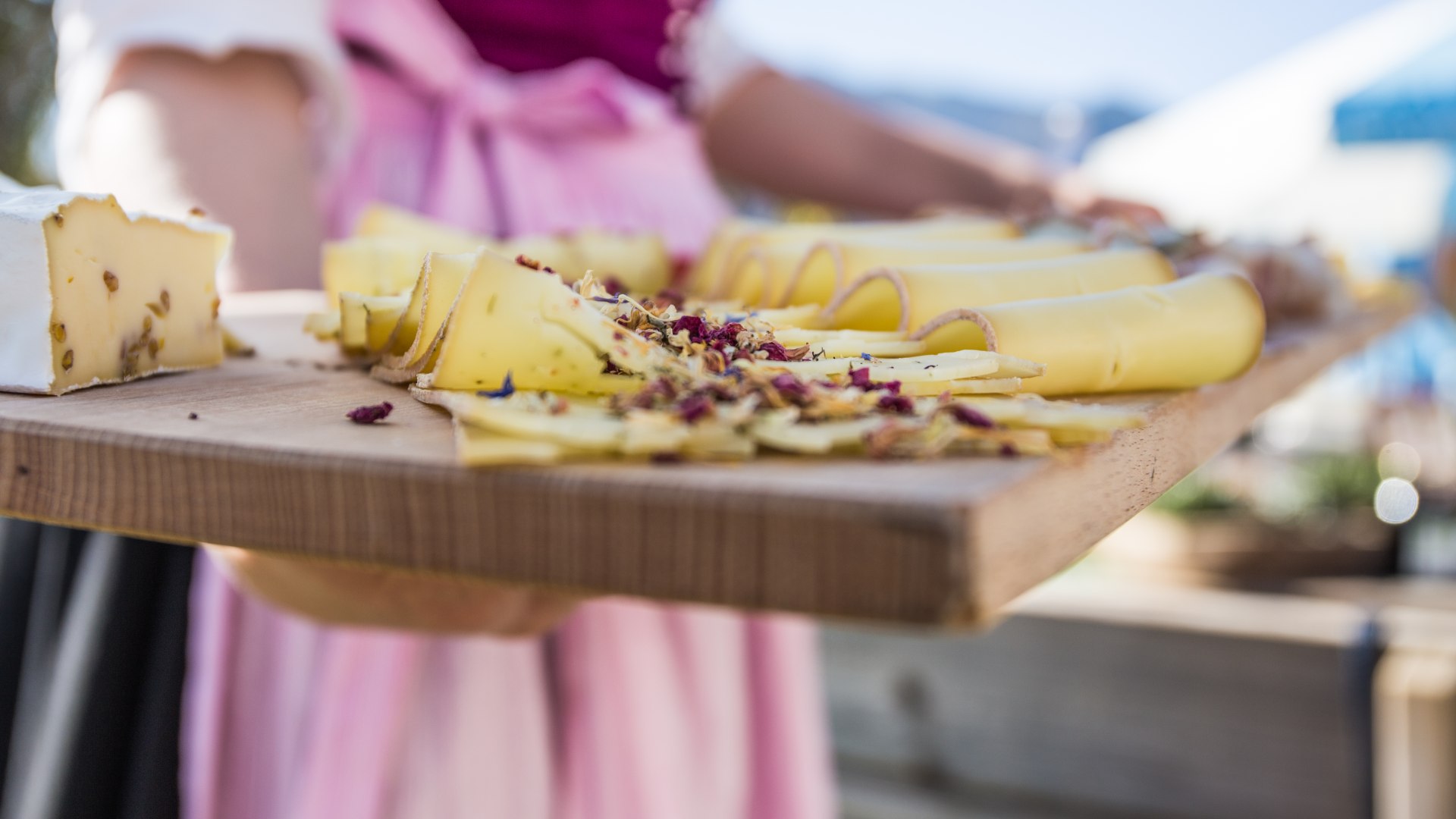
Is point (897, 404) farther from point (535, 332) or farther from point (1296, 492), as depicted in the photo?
point (1296, 492)

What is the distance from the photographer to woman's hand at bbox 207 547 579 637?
599mm

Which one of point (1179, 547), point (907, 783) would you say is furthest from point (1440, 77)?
point (907, 783)

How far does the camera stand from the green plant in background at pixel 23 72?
3717 millimetres

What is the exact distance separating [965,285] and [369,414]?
0.95 feet

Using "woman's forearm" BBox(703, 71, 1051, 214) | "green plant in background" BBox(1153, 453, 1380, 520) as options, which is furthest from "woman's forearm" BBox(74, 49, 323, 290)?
"green plant in background" BBox(1153, 453, 1380, 520)

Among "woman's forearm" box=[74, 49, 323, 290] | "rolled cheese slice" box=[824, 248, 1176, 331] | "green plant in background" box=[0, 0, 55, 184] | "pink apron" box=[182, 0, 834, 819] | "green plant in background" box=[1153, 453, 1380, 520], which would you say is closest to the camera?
"rolled cheese slice" box=[824, 248, 1176, 331]

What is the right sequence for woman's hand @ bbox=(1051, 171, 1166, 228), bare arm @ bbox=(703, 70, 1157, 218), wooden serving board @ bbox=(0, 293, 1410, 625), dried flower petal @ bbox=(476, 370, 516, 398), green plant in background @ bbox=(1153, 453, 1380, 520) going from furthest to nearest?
green plant in background @ bbox=(1153, 453, 1380, 520), bare arm @ bbox=(703, 70, 1157, 218), woman's hand @ bbox=(1051, 171, 1166, 228), dried flower petal @ bbox=(476, 370, 516, 398), wooden serving board @ bbox=(0, 293, 1410, 625)

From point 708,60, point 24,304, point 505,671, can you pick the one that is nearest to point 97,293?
point 24,304

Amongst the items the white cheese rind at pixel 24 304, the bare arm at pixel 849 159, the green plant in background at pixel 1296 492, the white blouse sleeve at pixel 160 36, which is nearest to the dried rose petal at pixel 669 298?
the white cheese rind at pixel 24 304

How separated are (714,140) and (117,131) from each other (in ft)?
2.91

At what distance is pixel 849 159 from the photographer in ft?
5.06

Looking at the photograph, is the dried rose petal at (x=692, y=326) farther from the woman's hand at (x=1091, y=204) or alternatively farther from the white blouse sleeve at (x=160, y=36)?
the woman's hand at (x=1091, y=204)

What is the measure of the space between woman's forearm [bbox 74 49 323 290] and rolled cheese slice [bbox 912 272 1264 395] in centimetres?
56

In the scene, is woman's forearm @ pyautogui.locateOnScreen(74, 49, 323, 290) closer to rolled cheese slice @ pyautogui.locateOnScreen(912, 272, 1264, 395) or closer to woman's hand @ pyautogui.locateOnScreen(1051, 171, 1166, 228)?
rolled cheese slice @ pyautogui.locateOnScreen(912, 272, 1264, 395)
